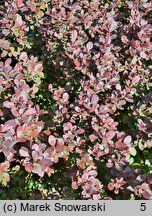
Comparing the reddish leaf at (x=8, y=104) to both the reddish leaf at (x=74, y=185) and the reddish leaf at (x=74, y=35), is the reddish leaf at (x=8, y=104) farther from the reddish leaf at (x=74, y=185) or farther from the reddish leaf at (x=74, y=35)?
the reddish leaf at (x=74, y=35)

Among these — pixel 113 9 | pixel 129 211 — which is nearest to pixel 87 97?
pixel 129 211

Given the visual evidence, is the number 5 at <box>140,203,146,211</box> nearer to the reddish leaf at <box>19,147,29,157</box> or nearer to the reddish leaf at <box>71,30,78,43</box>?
the reddish leaf at <box>19,147,29,157</box>

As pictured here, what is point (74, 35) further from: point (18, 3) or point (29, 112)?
point (29, 112)

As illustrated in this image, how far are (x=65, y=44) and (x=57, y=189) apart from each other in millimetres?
920

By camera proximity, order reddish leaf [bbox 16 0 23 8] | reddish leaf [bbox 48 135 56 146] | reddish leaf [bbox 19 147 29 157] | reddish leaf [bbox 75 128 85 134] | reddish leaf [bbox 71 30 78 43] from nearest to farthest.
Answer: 1. reddish leaf [bbox 19 147 29 157]
2. reddish leaf [bbox 48 135 56 146]
3. reddish leaf [bbox 75 128 85 134]
4. reddish leaf [bbox 71 30 78 43]
5. reddish leaf [bbox 16 0 23 8]

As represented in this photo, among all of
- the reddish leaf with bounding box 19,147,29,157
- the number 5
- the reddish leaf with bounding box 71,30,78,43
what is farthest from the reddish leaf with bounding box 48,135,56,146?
the reddish leaf with bounding box 71,30,78,43

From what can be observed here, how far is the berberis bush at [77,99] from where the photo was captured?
1.75 metres

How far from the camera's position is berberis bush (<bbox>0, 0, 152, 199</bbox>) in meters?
1.75

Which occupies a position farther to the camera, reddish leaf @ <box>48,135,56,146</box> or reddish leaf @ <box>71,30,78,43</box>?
reddish leaf @ <box>71,30,78,43</box>

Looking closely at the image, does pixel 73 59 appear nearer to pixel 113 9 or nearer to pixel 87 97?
pixel 87 97

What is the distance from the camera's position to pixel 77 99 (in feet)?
6.77

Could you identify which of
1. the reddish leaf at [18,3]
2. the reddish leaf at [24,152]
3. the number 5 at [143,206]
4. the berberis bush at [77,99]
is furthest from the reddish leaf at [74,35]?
the number 5 at [143,206]

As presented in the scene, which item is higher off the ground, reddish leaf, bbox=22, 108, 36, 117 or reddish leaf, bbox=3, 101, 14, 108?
reddish leaf, bbox=3, 101, 14, 108

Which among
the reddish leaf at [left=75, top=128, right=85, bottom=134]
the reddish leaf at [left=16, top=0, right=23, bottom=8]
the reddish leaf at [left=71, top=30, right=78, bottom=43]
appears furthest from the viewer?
the reddish leaf at [left=16, top=0, right=23, bottom=8]
